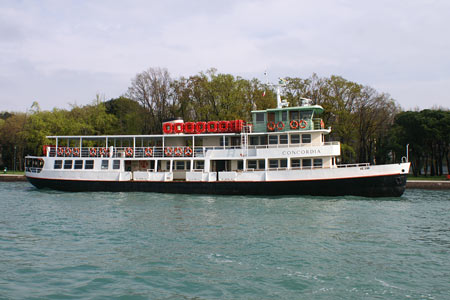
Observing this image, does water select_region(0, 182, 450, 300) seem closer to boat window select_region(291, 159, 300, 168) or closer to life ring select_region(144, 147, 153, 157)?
boat window select_region(291, 159, 300, 168)

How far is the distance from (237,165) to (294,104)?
68.1ft

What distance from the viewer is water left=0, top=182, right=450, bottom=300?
10180mm

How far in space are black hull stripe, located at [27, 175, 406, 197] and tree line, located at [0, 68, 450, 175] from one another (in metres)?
18.8

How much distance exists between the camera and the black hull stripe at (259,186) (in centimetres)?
2755

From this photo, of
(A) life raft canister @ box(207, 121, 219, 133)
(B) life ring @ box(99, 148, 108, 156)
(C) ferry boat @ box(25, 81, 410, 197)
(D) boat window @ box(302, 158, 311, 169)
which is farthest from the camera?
(B) life ring @ box(99, 148, 108, 156)

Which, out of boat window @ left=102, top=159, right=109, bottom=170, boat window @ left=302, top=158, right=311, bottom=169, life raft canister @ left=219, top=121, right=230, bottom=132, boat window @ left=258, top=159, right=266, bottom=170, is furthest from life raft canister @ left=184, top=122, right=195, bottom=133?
boat window @ left=302, top=158, right=311, bottom=169

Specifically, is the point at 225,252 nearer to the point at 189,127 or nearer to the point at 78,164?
the point at 189,127

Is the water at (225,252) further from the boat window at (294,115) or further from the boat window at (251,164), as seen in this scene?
the boat window at (294,115)

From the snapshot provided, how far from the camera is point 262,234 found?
16.1 meters

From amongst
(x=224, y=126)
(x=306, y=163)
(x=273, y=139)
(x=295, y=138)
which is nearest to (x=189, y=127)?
(x=224, y=126)

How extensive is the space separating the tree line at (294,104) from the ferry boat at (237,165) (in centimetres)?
1576

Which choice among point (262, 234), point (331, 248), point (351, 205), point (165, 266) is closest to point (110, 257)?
point (165, 266)

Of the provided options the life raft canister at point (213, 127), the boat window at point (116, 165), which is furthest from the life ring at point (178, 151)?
the boat window at point (116, 165)

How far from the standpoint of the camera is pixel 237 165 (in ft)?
106
